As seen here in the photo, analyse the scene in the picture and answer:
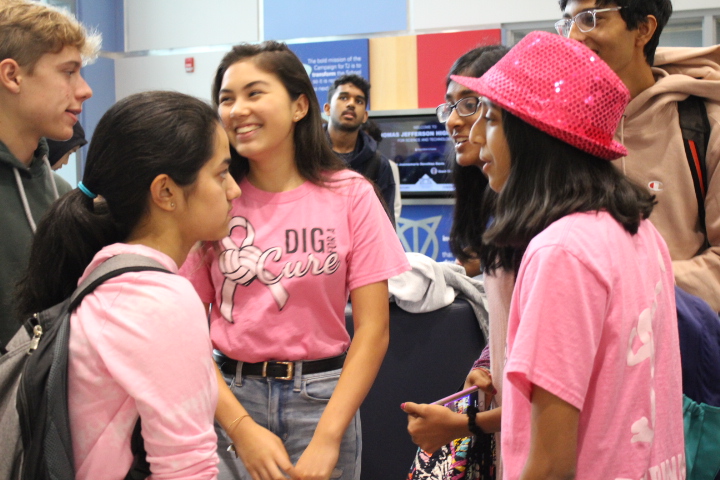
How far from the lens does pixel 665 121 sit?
1.67m

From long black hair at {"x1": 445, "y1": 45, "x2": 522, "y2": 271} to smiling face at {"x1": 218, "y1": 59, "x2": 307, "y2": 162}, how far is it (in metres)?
0.47

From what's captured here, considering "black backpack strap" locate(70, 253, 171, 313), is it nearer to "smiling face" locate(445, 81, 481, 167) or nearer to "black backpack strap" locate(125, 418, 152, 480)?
"black backpack strap" locate(125, 418, 152, 480)

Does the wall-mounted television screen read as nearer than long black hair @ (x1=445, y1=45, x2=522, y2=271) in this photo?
No

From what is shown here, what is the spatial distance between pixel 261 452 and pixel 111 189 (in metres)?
0.66

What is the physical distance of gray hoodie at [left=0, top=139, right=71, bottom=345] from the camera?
4.72ft

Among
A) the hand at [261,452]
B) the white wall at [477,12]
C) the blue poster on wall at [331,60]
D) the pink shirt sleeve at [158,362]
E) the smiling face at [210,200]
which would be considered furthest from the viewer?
the blue poster on wall at [331,60]

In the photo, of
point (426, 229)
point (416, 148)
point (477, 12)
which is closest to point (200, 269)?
point (426, 229)

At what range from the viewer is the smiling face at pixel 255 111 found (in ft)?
5.30

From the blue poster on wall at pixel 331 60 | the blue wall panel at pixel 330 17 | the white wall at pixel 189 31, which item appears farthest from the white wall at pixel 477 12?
the blue poster on wall at pixel 331 60

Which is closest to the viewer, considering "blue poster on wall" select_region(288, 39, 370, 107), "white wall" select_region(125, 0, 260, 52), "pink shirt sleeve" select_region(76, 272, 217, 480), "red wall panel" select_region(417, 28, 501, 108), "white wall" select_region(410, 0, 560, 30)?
"pink shirt sleeve" select_region(76, 272, 217, 480)

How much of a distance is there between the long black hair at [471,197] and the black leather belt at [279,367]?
0.50 m

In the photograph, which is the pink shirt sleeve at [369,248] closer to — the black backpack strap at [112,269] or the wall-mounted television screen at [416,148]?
the black backpack strap at [112,269]

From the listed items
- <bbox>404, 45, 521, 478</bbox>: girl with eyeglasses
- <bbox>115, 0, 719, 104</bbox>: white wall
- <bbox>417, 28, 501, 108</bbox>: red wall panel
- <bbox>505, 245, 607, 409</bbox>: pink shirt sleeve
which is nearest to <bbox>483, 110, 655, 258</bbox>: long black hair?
<bbox>505, 245, 607, 409</bbox>: pink shirt sleeve

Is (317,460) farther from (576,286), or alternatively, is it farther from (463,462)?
(576,286)
